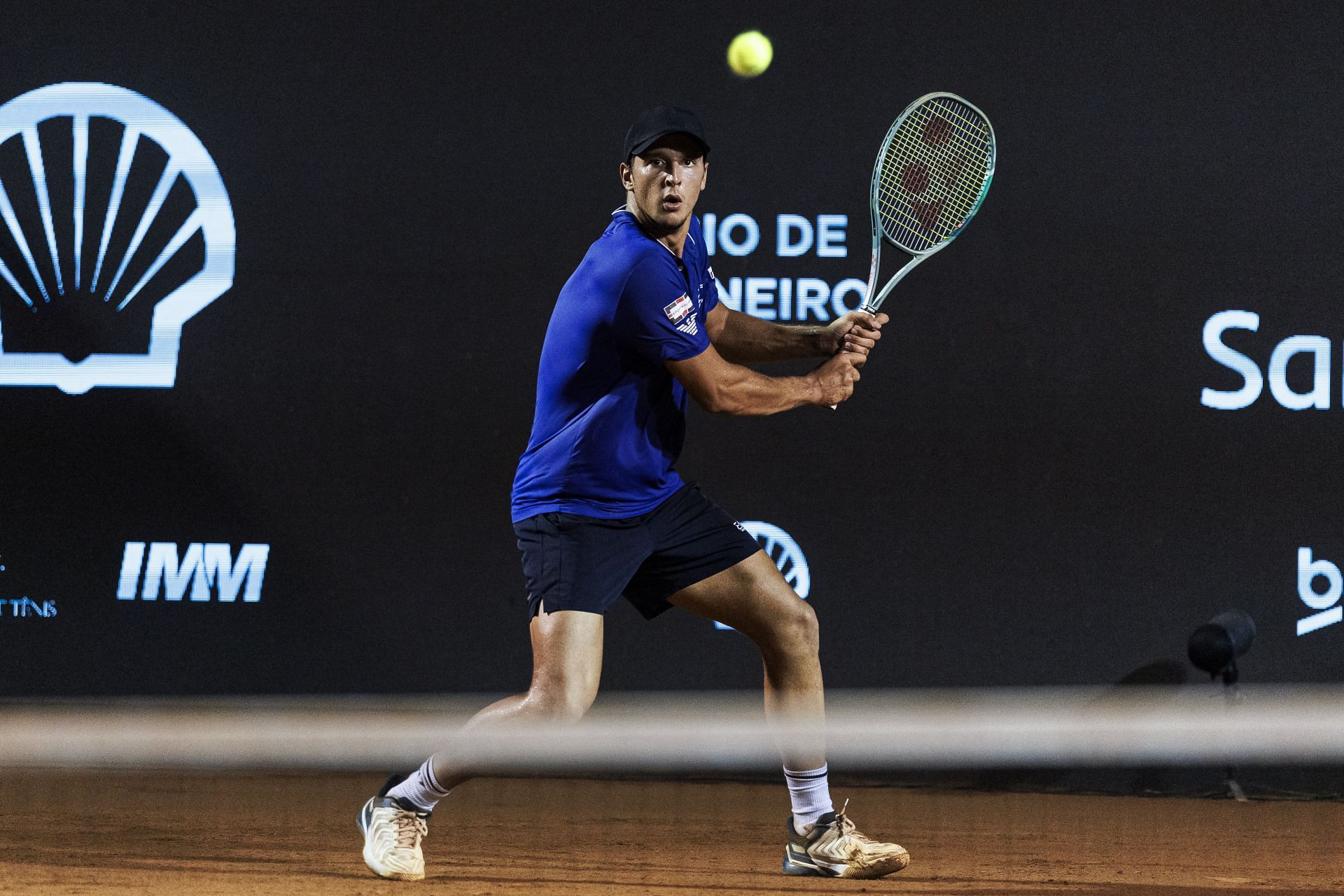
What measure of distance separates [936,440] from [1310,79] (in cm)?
143

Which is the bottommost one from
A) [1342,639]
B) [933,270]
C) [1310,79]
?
[1342,639]

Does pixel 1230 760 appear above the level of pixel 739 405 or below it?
below

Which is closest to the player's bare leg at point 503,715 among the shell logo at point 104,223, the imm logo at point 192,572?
the imm logo at point 192,572

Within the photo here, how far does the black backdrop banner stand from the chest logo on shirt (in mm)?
1563

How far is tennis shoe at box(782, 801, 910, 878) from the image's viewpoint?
2.82 metres

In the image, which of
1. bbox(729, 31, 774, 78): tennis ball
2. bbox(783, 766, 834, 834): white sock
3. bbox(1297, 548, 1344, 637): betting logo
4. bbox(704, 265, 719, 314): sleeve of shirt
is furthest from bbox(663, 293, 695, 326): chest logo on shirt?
bbox(1297, 548, 1344, 637): betting logo

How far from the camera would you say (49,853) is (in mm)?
3176

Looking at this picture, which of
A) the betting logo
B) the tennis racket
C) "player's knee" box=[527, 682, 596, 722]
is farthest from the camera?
the betting logo

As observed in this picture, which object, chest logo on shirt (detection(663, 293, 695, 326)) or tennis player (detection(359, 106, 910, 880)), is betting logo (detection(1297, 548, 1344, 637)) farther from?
chest logo on shirt (detection(663, 293, 695, 326))

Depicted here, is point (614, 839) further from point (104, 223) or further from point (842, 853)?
point (104, 223)

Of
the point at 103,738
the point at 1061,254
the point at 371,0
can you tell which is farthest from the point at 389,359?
the point at 1061,254

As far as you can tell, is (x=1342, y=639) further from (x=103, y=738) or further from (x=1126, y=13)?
(x=103, y=738)

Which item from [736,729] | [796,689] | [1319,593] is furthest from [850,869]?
[1319,593]

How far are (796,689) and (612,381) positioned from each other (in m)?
0.65
